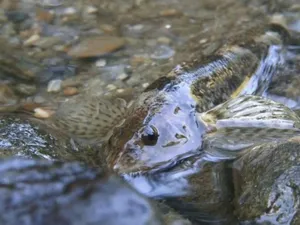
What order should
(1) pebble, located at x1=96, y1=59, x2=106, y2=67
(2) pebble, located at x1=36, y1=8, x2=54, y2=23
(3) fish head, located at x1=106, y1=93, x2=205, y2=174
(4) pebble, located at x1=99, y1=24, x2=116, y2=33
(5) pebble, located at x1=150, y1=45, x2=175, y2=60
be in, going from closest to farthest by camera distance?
(3) fish head, located at x1=106, y1=93, x2=205, y2=174 < (1) pebble, located at x1=96, y1=59, x2=106, y2=67 < (5) pebble, located at x1=150, y1=45, x2=175, y2=60 < (4) pebble, located at x1=99, y1=24, x2=116, y2=33 < (2) pebble, located at x1=36, y1=8, x2=54, y2=23

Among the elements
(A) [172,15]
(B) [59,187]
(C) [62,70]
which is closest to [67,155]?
(B) [59,187]

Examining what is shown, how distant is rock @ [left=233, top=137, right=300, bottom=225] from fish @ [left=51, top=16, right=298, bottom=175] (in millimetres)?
652

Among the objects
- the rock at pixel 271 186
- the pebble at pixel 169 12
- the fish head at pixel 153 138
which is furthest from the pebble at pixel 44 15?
the rock at pixel 271 186

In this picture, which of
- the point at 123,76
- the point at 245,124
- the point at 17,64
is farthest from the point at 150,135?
the point at 17,64

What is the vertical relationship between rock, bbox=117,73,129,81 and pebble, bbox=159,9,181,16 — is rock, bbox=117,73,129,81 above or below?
below

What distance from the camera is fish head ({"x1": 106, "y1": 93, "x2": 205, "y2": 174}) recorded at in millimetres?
3715

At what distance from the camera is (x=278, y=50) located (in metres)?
5.41

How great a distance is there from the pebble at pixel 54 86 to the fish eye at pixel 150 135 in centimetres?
148

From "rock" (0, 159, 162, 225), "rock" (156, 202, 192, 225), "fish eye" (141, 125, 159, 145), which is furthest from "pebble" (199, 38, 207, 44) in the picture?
"rock" (0, 159, 162, 225)

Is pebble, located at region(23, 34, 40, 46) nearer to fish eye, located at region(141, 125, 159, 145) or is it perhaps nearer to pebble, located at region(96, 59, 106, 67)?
pebble, located at region(96, 59, 106, 67)

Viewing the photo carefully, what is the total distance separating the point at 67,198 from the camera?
196cm

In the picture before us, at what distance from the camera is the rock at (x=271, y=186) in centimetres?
299

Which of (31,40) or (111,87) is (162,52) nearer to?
(111,87)

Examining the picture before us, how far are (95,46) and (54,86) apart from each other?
0.77m
